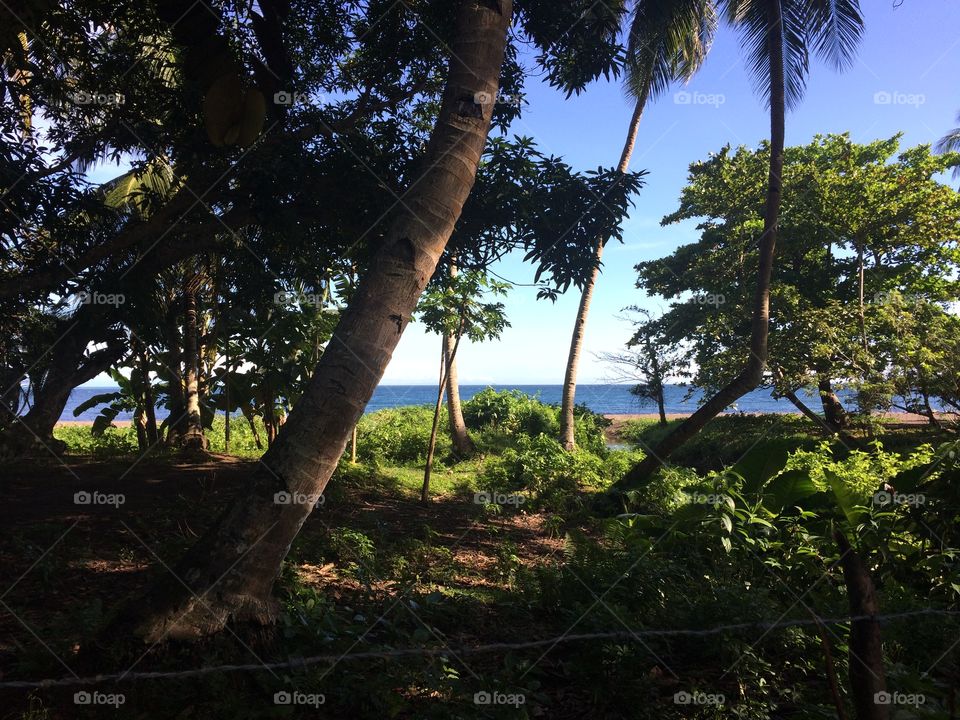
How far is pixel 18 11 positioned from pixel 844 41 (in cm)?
1151

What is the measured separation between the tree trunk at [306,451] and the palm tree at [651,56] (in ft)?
11.7

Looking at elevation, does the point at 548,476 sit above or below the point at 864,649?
below

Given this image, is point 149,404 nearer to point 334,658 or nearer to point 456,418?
point 456,418

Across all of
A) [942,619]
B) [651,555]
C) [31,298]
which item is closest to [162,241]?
[31,298]

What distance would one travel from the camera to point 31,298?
639 centimetres

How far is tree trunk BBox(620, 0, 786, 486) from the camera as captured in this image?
8.41 meters

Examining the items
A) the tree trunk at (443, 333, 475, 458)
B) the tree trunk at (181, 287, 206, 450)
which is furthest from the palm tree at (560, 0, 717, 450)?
the tree trunk at (181, 287, 206, 450)

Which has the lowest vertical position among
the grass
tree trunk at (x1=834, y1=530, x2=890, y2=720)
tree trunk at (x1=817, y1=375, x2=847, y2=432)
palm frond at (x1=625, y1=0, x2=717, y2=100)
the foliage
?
the grass

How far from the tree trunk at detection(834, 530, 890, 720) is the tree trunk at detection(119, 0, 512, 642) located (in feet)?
7.89

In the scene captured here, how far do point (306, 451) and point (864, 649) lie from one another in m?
2.62

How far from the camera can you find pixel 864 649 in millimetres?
1940

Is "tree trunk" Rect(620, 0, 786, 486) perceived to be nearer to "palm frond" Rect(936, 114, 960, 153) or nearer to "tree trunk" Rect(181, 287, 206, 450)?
"tree trunk" Rect(181, 287, 206, 450)

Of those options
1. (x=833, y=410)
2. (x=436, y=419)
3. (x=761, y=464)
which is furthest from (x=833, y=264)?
(x=761, y=464)

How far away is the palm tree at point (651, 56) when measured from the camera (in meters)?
10.5
